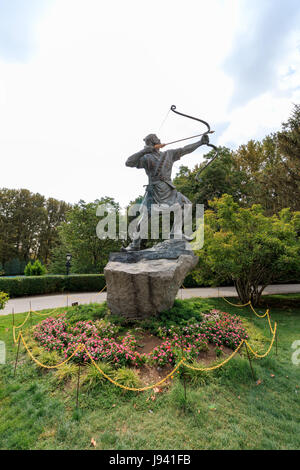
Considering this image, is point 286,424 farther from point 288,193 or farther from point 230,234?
point 288,193

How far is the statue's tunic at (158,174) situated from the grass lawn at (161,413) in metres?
4.23

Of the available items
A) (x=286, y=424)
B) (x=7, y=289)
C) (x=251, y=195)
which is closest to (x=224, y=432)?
(x=286, y=424)

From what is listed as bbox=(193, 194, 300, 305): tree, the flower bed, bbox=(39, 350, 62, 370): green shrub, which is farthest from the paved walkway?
bbox=(39, 350, 62, 370): green shrub

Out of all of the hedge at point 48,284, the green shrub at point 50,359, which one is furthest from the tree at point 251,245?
the hedge at point 48,284

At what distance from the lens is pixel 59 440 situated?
2633 millimetres

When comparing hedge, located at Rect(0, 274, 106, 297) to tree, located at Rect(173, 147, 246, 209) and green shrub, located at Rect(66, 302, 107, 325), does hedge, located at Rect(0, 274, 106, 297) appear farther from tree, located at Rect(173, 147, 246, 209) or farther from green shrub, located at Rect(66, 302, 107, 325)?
tree, located at Rect(173, 147, 246, 209)

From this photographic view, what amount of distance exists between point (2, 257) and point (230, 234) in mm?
31004

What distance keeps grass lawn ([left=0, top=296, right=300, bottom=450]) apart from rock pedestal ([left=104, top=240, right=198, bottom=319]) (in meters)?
2.12

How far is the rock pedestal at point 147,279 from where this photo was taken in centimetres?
552

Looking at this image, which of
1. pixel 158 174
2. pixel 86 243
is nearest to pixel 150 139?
pixel 158 174

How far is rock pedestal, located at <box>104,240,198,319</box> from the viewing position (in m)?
5.52

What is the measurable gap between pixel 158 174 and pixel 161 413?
5.45 m

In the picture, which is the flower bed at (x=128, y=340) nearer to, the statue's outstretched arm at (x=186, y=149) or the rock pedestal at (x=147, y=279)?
the rock pedestal at (x=147, y=279)
